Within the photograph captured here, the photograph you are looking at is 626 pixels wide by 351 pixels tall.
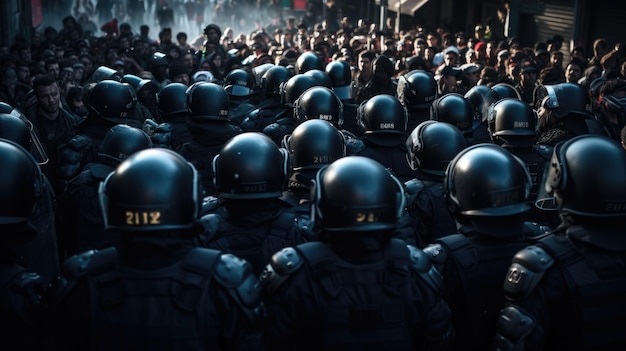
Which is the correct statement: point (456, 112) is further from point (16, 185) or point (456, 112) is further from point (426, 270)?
point (16, 185)

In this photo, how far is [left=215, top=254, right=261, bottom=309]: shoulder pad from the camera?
11.1ft

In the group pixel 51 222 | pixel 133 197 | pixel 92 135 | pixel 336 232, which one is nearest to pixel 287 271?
pixel 336 232

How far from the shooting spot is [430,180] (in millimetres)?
5496

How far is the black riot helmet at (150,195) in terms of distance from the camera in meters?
3.43

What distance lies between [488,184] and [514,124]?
8.23 feet

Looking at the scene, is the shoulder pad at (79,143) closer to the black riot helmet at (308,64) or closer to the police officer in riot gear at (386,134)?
the police officer in riot gear at (386,134)

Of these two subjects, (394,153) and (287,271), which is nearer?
(287,271)

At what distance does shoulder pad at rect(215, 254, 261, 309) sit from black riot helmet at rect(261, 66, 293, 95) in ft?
20.5

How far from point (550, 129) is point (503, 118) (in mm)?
1241

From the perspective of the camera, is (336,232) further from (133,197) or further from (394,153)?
(394,153)

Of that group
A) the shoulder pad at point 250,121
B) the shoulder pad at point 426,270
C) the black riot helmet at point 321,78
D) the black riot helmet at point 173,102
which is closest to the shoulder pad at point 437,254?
the shoulder pad at point 426,270

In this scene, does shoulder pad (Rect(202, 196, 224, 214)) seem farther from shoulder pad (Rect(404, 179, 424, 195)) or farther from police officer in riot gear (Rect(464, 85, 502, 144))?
police officer in riot gear (Rect(464, 85, 502, 144))

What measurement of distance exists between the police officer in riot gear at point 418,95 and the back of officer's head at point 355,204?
15.5ft

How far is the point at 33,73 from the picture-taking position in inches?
495
